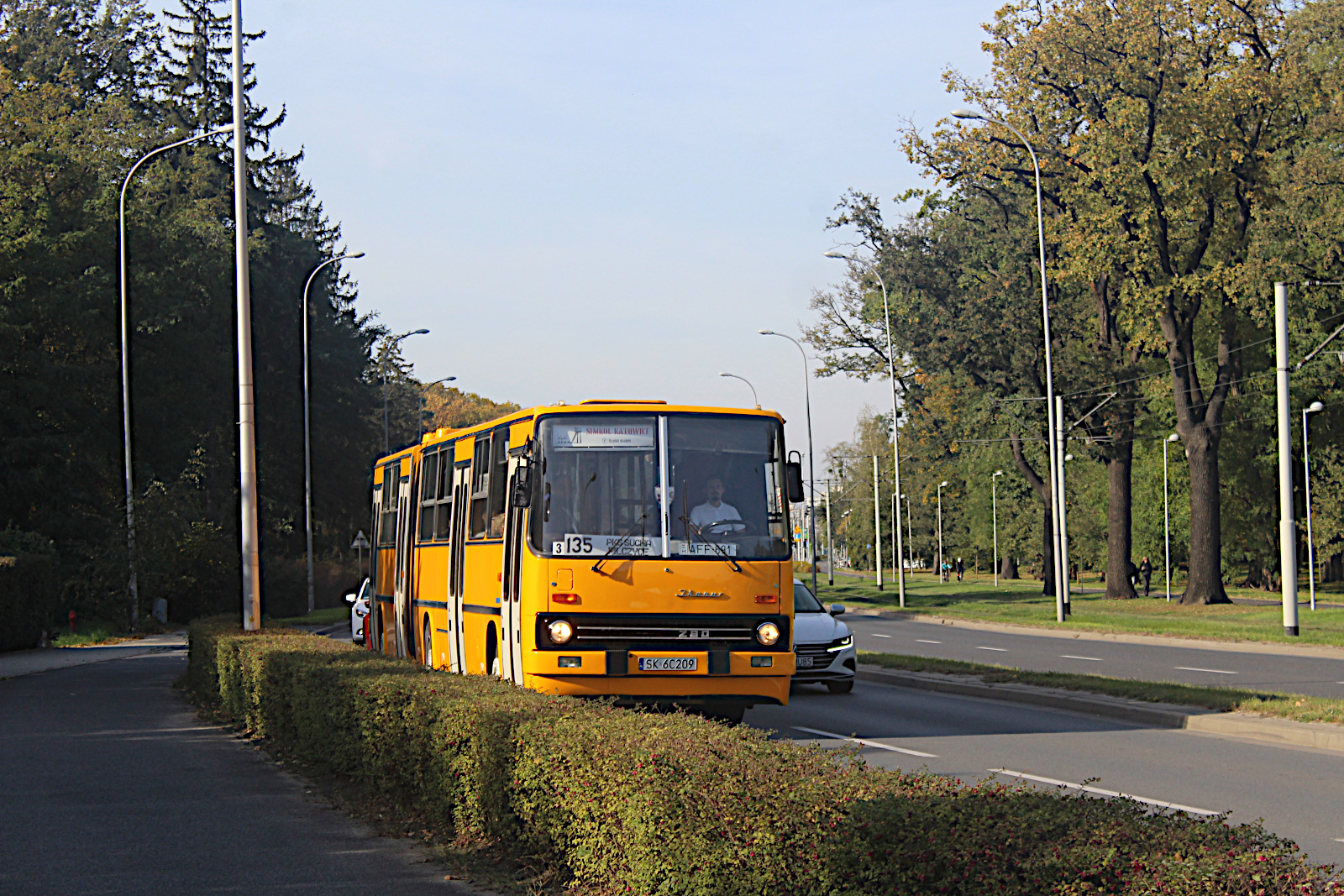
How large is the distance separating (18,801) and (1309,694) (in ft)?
48.4

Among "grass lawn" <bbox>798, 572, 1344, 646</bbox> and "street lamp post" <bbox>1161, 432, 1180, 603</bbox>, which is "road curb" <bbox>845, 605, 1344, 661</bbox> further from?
"street lamp post" <bbox>1161, 432, 1180, 603</bbox>

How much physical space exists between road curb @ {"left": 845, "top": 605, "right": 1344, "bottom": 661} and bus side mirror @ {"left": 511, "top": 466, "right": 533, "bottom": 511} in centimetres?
1736

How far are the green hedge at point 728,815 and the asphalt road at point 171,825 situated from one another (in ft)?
1.99

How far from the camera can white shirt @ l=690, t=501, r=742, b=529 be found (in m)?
13.4

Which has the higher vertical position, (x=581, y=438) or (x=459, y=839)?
(x=581, y=438)

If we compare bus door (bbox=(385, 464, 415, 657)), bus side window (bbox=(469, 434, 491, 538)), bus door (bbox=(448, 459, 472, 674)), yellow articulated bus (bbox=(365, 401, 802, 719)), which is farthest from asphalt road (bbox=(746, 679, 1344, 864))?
bus door (bbox=(385, 464, 415, 657))

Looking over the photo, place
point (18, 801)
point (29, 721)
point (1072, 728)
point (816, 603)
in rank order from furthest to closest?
point (816, 603)
point (29, 721)
point (1072, 728)
point (18, 801)

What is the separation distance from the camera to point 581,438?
1369cm

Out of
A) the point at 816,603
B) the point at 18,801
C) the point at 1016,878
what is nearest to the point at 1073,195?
the point at 816,603

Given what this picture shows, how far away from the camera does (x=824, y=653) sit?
19.5 meters

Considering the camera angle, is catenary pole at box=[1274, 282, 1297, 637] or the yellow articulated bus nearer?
the yellow articulated bus

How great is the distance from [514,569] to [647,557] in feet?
4.63

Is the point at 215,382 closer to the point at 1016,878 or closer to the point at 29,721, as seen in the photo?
the point at 29,721

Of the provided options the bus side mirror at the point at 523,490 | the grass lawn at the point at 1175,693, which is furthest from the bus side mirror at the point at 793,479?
the grass lawn at the point at 1175,693
